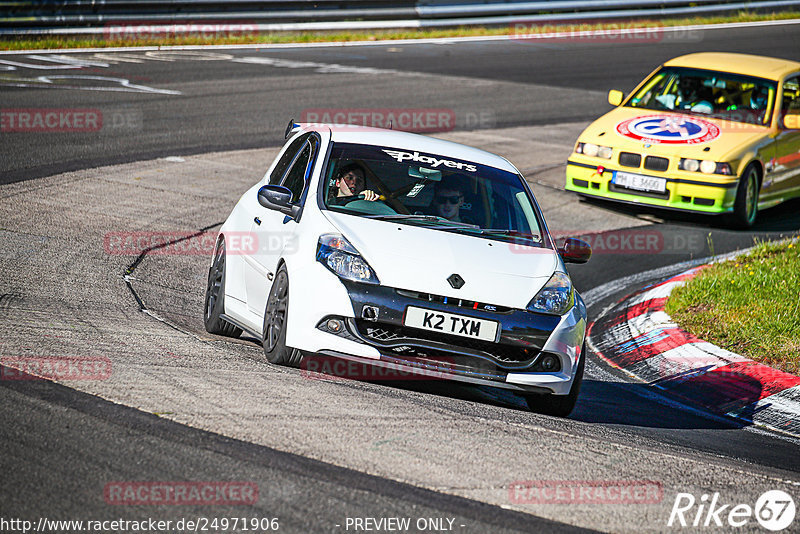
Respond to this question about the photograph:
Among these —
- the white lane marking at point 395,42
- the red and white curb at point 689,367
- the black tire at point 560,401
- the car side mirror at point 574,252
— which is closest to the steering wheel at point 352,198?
the car side mirror at point 574,252

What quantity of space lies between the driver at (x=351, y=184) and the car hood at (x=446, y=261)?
0.32m

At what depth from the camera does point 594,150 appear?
1281 cm

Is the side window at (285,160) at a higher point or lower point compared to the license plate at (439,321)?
higher

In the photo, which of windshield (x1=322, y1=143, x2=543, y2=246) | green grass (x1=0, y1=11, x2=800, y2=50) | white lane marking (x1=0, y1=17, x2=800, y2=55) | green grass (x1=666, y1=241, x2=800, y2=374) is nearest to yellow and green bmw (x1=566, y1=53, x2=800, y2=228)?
green grass (x1=666, y1=241, x2=800, y2=374)

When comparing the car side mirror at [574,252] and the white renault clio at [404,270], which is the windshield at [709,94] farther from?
the car side mirror at [574,252]

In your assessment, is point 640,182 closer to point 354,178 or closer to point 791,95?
point 791,95

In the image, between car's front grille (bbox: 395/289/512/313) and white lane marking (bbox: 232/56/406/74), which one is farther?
white lane marking (bbox: 232/56/406/74)

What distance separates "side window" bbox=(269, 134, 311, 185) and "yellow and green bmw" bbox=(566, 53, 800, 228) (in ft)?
19.3

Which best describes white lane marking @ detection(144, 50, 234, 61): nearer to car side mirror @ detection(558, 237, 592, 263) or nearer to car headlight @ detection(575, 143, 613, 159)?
car headlight @ detection(575, 143, 613, 159)

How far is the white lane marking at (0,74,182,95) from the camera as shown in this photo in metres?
16.2

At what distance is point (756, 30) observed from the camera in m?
30.3

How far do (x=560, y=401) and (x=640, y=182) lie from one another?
21.8 ft

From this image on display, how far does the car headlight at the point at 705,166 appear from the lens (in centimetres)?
1223

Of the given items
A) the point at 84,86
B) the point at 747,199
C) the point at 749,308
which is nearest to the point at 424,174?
the point at 749,308
